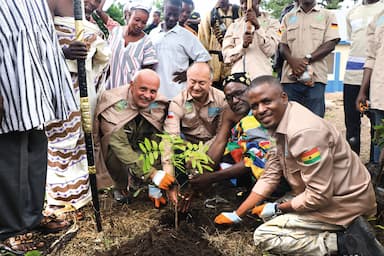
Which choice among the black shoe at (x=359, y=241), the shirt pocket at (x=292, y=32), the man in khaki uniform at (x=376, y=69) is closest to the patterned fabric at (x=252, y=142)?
the black shoe at (x=359, y=241)

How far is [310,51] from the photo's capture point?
455 centimetres

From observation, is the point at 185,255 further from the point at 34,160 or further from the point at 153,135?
the point at 153,135

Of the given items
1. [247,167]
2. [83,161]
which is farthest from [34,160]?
[247,167]

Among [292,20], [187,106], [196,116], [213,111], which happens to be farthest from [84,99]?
[292,20]

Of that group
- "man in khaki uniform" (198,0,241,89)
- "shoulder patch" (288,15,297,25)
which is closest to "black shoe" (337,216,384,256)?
"shoulder patch" (288,15,297,25)

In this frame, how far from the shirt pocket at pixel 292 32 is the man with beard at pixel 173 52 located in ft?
3.16

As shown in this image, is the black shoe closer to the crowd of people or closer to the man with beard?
the crowd of people

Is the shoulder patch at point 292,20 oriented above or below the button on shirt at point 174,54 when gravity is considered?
above

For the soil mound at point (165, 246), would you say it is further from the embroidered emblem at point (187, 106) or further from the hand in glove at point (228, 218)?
the embroidered emblem at point (187, 106)

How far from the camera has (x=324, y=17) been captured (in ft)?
14.8

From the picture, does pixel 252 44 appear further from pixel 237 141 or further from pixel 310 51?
pixel 237 141

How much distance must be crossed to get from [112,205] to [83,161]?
1.83 ft

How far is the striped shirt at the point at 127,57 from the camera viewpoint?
176 inches

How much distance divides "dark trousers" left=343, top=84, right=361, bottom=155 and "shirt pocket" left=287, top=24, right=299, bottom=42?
887 millimetres
